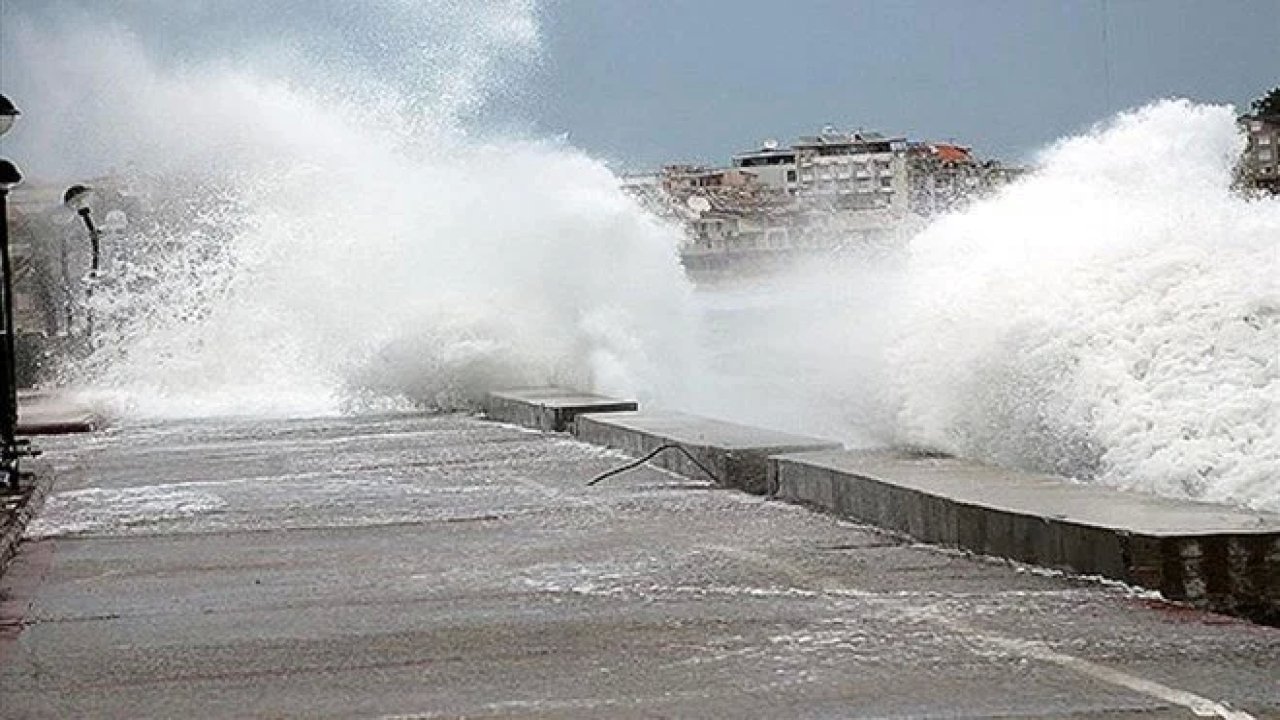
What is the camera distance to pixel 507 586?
885 cm

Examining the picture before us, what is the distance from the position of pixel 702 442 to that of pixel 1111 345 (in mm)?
2674

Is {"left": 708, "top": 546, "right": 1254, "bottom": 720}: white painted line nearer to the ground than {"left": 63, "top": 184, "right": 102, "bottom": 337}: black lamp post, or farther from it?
nearer to the ground

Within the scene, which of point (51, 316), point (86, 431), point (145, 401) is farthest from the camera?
point (51, 316)

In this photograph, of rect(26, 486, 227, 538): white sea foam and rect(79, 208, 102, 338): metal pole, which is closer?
rect(26, 486, 227, 538): white sea foam

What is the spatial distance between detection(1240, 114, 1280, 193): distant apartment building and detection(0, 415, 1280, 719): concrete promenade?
10.1 meters

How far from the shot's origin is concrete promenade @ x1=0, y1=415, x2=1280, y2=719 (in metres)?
6.30

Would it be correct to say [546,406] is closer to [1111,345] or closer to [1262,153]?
[1111,345]

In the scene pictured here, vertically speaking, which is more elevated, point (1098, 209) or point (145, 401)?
point (1098, 209)

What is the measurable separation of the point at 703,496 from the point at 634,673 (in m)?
5.63

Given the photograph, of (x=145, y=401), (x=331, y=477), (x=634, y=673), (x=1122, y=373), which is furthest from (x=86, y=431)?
(x=634, y=673)

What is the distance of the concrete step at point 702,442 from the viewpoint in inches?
496

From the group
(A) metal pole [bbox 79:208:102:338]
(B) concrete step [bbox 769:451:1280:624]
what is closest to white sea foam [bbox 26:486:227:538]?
(B) concrete step [bbox 769:451:1280:624]

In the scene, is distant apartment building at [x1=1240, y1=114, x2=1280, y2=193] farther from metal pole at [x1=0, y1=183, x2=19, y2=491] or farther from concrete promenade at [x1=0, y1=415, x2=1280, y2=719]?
metal pole at [x1=0, y1=183, x2=19, y2=491]

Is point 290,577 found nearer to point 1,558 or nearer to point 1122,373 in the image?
point 1,558
